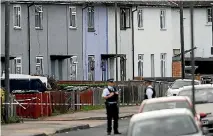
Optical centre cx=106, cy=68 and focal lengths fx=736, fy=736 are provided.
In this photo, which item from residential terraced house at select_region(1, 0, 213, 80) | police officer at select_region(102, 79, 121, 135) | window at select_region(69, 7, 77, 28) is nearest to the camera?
police officer at select_region(102, 79, 121, 135)

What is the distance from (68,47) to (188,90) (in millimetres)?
30498

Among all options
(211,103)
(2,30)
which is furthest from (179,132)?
(2,30)

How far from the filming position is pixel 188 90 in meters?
23.5

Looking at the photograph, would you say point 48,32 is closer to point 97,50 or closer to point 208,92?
point 97,50

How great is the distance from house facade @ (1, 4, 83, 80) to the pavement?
39.8 feet

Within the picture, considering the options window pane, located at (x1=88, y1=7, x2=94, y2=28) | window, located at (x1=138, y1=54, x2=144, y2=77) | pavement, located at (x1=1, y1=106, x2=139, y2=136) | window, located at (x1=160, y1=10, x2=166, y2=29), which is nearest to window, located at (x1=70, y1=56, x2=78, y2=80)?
window pane, located at (x1=88, y1=7, x2=94, y2=28)

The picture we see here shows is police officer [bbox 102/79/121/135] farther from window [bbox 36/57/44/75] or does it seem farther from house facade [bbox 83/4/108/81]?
house facade [bbox 83/4/108/81]

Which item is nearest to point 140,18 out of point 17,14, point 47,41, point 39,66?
point 47,41

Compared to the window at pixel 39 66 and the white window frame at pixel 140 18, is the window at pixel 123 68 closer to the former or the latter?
the white window frame at pixel 140 18

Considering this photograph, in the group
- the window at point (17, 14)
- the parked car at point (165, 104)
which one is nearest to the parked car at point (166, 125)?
the parked car at point (165, 104)

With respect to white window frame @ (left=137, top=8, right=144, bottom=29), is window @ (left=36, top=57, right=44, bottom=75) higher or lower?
lower

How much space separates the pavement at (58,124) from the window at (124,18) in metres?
18.2

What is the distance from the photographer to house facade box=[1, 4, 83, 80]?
166 feet

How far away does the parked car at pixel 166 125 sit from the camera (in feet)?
46.5
